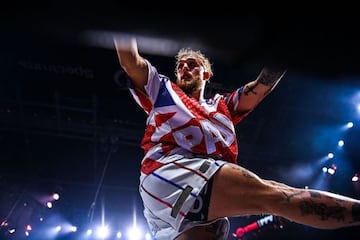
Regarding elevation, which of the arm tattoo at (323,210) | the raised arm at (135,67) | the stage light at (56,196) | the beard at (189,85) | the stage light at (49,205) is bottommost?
the arm tattoo at (323,210)

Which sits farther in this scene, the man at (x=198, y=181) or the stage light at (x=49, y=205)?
the stage light at (x=49, y=205)

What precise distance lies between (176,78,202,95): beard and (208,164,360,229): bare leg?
578mm

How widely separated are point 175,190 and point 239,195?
0.78ft

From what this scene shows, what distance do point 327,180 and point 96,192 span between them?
4.29m

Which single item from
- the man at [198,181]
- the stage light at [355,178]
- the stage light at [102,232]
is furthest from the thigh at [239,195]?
the stage light at [102,232]

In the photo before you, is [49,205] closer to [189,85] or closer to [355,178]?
[355,178]

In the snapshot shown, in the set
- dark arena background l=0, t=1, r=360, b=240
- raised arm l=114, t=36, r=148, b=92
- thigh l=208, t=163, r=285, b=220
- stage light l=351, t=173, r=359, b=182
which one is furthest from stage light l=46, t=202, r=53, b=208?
thigh l=208, t=163, r=285, b=220

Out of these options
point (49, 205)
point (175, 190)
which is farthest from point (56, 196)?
point (175, 190)

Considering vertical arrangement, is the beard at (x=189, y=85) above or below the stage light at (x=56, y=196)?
below

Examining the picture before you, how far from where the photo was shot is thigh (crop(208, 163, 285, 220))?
1.29 metres

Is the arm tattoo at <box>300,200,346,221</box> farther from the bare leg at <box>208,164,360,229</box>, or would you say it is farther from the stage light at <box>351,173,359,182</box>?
the stage light at <box>351,173,359,182</box>

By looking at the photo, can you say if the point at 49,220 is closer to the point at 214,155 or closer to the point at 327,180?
the point at 327,180

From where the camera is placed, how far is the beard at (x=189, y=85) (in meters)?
1.83

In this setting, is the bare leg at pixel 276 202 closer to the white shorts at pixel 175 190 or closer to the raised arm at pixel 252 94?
the white shorts at pixel 175 190
